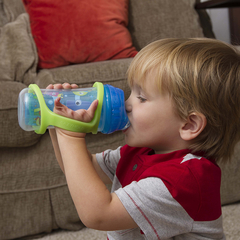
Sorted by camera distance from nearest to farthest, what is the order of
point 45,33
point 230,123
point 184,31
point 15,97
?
point 230,123 → point 15,97 → point 45,33 → point 184,31

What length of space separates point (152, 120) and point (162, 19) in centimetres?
113

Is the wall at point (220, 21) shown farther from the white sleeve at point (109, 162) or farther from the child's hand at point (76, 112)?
the child's hand at point (76, 112)

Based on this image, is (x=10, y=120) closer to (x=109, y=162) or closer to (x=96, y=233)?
(x=109, y=162)

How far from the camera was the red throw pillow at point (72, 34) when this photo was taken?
1.39m

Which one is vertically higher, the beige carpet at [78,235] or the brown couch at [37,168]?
the brown couch at [37,168]

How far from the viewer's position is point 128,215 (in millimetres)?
566

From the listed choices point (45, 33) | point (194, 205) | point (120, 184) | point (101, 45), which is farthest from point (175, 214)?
point (45, 33)

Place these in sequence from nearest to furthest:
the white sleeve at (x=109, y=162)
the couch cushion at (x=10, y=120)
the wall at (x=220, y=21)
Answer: the white sleeve at (x=109, y=162), the couch cushion at (x=10, y=120), the wall at (x=220, y=21)

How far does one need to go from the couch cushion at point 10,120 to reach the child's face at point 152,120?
46 cm

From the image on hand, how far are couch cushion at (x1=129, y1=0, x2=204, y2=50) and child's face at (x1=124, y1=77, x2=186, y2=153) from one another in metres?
1.02

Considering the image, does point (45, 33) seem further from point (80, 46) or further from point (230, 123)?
point (230, 123)

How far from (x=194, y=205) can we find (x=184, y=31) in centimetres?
125

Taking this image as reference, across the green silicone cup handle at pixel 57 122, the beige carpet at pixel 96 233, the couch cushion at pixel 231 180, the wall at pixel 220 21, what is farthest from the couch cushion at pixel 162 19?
the green silicone cup handle at pixel 57 122

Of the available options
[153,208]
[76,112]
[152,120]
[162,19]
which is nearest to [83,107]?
[76,112]
